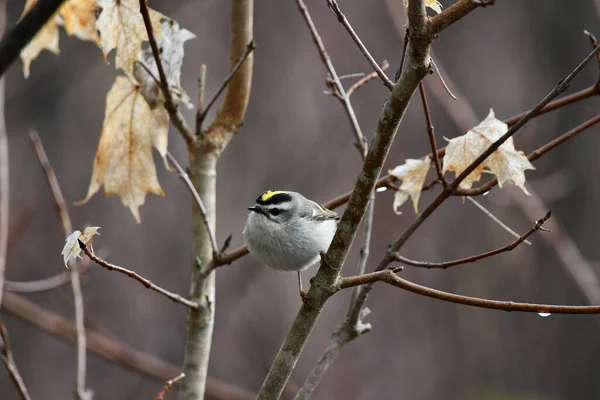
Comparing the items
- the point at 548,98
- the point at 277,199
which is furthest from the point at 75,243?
the point at 277,199

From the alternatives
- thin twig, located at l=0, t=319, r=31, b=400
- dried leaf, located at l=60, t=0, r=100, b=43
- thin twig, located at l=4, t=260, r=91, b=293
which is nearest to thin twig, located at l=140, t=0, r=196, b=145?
dried leaf, located at l=60, t=0, r=100, b=43

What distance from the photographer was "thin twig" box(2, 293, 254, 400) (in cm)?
388

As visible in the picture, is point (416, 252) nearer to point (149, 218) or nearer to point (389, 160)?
point (389, 160)

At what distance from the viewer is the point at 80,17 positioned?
2439 mm

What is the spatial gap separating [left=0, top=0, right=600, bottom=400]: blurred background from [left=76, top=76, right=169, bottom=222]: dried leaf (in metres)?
4.40

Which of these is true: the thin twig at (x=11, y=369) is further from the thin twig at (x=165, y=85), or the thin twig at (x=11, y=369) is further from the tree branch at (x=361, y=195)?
the thin twig at (x=165, y=85)

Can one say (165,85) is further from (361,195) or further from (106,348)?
(106,348)

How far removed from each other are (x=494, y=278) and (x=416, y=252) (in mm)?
1224

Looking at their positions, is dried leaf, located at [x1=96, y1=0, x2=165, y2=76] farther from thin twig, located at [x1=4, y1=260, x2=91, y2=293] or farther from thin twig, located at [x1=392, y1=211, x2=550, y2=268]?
thin twig, located at [x1=4, y1=260, x2=91, y2=293]

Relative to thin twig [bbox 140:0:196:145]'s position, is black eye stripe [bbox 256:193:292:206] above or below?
below

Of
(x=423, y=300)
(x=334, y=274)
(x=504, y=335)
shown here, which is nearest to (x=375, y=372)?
(x=423, y=300)

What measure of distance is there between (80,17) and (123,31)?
18.6 inches

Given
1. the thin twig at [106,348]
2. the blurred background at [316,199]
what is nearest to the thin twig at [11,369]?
the thin twig at [106,348]

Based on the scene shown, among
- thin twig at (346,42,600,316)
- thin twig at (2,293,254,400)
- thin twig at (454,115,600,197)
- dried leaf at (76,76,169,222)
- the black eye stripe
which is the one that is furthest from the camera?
thin twig at (2,293,254,400)
